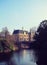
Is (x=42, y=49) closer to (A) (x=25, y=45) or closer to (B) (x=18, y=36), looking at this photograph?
(A) (x=25, y=45)

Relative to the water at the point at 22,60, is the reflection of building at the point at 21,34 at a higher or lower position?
higher

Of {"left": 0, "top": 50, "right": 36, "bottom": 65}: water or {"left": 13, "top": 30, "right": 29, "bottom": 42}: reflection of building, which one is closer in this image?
{"left": 0, "top": 50, "right": 36, "bottom": 65}: water

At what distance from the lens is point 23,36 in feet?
105

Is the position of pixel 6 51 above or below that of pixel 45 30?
below

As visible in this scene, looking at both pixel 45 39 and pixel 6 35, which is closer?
pixel 45 39

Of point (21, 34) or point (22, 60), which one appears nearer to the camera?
point (22, 60)

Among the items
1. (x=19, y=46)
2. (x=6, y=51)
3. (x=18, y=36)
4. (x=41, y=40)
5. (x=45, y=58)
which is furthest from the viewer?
(x=18, y=36)

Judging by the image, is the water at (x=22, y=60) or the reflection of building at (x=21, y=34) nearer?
the water at (x=22, y=60)

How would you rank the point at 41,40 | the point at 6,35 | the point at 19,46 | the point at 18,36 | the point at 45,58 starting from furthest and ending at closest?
the point at 18,36
the point at 19,46
the point at 6,35
the point at 41,40
the point at 45,58

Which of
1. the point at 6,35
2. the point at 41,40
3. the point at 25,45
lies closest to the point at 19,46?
the point at 25,45

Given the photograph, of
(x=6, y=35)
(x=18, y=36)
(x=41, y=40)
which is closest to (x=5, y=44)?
(x=6, y=35)

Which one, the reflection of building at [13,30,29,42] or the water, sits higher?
the reflection of building at [13,30,29,42]

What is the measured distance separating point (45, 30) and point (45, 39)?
0.49 meters

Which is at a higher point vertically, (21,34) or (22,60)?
(21,34)
